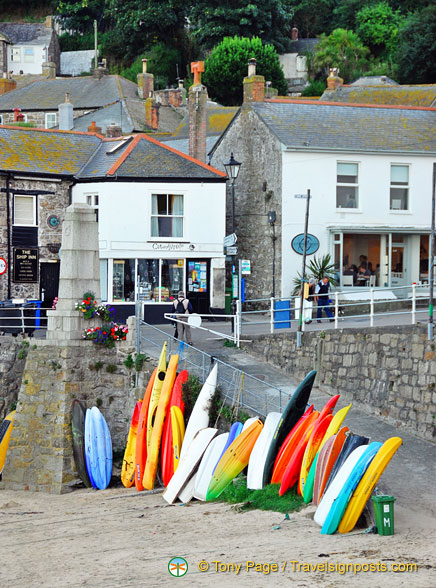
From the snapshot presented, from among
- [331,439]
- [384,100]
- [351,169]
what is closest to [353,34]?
[384,100]

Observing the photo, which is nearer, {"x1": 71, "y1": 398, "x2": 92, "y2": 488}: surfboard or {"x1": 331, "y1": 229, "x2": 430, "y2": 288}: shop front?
{"x1": 71, "y1": 398, "x2": 92, "y2": 488}: surfboard

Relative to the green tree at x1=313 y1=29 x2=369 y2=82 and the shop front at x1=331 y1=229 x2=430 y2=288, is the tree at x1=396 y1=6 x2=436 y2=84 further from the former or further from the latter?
the shop front at x1=331 y1=229 x2=430 y2=288

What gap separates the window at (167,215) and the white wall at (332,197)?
3060 mm

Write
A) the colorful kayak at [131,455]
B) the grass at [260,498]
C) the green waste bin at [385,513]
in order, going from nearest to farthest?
the green waste bin at [385,513] < the grass at [260,498] < the colorful kayak at [131,455]

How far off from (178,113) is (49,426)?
3923cm

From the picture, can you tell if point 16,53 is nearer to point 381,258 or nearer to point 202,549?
point 381,258

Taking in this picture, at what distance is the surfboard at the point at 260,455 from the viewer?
15180mm

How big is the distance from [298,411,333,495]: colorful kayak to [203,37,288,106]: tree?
43.0m

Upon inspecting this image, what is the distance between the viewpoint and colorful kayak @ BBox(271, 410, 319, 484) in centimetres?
1495

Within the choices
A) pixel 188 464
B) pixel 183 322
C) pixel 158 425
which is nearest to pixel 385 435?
pixel 188 464

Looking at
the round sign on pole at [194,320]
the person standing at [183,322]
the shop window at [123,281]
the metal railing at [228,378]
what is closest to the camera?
the metal railing at [228,378]

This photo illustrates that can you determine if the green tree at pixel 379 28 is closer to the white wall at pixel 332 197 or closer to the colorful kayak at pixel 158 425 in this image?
the white wall at pixel 332 197

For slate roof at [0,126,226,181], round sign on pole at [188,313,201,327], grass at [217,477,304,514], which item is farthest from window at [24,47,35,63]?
grass at [217,477,304,514]

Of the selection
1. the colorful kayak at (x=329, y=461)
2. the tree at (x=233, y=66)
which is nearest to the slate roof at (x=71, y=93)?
the tree at (x=233, y=66)
